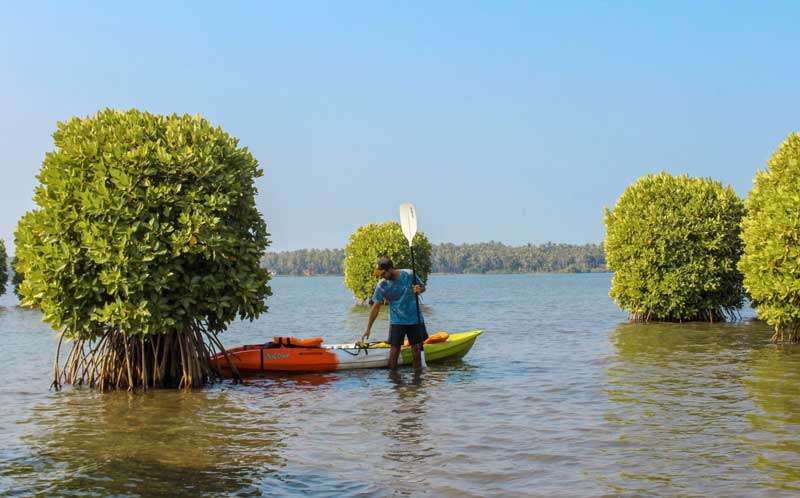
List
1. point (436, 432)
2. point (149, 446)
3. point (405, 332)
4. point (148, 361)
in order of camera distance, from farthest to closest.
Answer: point (405, 332), point (148, 361), point (436, 432), point (149, 446)

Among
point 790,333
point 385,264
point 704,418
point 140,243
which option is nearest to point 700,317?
point 790,333

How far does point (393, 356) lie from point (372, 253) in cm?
2952

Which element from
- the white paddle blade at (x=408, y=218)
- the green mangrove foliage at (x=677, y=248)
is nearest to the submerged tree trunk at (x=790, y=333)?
the green mangrove foliage at (x=677, y=248)

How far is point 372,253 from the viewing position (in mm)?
47312

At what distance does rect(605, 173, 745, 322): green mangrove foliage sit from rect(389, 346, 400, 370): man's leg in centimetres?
1476

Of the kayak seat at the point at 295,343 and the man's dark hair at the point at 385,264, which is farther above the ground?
the man's dark hair at the point at 385,264

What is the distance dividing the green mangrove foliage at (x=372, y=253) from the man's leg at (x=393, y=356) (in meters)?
28.2

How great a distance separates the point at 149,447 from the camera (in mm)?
10852

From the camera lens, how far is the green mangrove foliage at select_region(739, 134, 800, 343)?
66.2 ft

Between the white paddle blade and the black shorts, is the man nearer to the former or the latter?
the black shorts

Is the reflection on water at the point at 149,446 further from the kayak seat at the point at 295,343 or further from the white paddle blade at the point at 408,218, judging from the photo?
the white paddle blade at the point at 408,218

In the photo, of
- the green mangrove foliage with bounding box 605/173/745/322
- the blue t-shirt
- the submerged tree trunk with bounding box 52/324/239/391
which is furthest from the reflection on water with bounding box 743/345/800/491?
the submerged tree trunk with bounding box 52/324/239/391

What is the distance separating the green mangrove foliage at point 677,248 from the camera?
29.2 m

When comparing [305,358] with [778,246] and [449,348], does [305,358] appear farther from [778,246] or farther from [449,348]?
[778,246]
